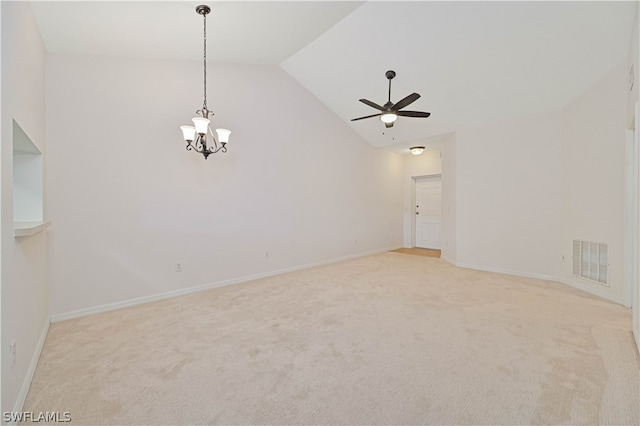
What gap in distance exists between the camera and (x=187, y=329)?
3.01 metres

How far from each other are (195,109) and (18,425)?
3645mm

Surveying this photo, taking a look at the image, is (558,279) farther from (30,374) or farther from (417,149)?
(30,374)

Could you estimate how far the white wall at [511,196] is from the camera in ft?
15.6

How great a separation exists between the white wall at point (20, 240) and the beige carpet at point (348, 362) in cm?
25

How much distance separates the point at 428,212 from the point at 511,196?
2986mm

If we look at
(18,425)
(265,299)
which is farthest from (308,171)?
(18,425)

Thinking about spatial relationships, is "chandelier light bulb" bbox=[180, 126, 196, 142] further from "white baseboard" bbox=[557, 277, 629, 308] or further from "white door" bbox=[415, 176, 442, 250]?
"white door" bbox=[415, 176, 442, 250]

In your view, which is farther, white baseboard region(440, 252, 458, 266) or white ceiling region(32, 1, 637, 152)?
white baseboard region(440, 252, 458, 266)

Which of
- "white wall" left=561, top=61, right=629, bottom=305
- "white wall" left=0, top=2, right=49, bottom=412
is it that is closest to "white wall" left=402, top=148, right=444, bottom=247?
"white wall" left=561, top=61, right=629, bottom=305

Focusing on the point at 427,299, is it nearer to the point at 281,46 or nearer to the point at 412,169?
the point at 281,46

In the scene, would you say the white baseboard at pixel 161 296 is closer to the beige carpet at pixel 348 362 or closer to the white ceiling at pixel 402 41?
the beige carpet at pixel 348 362

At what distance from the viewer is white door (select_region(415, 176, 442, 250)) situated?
791 cm

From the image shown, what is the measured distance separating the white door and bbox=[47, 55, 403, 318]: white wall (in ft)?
10.5

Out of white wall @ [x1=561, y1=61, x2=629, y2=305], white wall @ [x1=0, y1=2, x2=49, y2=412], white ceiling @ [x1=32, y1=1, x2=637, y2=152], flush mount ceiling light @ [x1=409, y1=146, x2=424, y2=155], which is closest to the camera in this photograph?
white wall @ [x1=0, y1=2, x2=49, y2=412]
